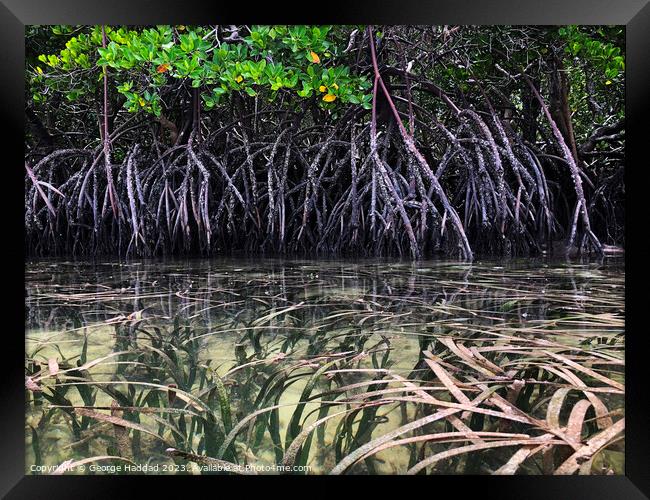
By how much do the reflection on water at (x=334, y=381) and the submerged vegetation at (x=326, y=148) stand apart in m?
1.41

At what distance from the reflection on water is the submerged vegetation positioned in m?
1.41

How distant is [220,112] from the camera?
12.1ft

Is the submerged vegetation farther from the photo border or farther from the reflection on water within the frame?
the photo border

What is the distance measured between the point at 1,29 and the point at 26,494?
65 centimetres

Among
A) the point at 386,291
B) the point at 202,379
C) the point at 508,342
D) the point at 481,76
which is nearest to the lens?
the point at 202,379

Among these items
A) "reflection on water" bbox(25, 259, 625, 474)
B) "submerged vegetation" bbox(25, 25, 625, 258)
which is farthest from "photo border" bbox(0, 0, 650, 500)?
"submerged vegetation" bbox(25, 25, 625, 258)

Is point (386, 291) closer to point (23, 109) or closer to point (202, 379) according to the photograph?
point (202, 379)

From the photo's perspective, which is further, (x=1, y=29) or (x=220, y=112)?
(x=220, y=112)

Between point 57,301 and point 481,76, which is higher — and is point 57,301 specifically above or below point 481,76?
below

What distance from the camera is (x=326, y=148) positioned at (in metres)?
3.20

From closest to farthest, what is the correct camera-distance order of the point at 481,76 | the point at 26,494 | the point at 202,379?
the point at 26,494, the point at 202,379, the point at 481,76

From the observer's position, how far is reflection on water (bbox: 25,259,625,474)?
0.60 meters
